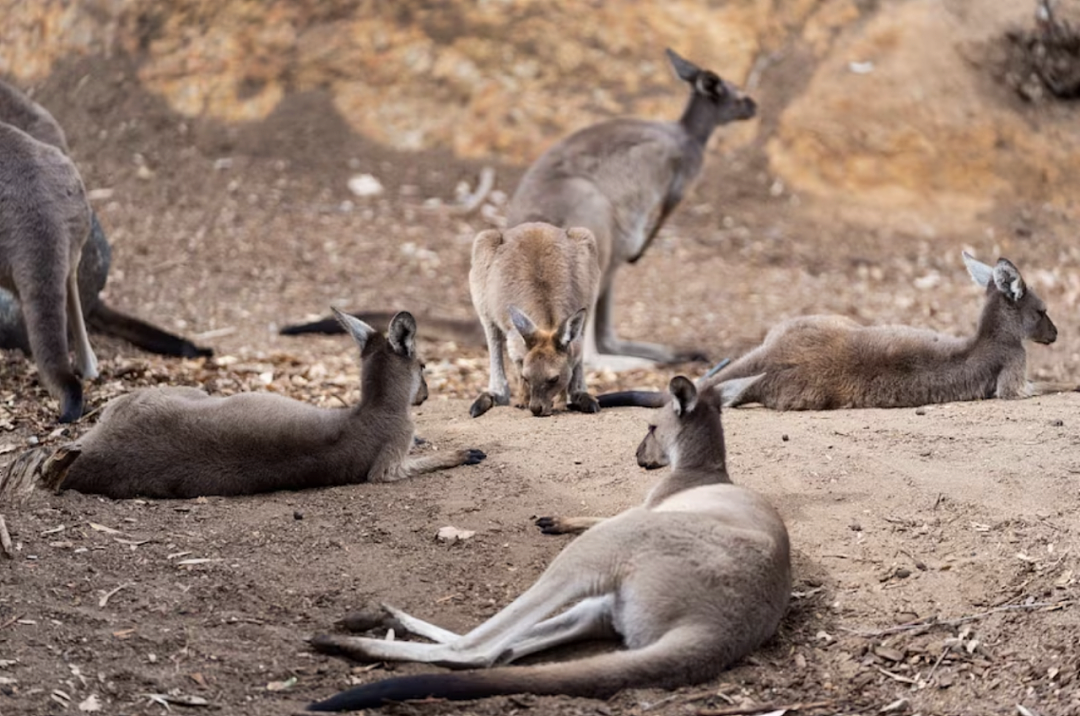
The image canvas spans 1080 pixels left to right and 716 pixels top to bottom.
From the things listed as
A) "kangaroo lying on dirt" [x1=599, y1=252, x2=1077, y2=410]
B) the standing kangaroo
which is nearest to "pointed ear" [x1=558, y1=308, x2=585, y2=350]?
"kangaroo lying on dirt" [x1=599, y1=252, x2=1077, y2=410]

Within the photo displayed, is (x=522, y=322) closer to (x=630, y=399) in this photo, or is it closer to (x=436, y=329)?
(x=630, y=399)

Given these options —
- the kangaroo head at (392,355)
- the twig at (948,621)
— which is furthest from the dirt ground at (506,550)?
the kangaroo head at (392,355)

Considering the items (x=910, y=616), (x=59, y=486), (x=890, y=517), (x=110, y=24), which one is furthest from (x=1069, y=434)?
(x=110, y=24)

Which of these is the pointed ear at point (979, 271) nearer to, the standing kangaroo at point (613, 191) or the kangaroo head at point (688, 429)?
the standing kangaroo at point (613, 191)

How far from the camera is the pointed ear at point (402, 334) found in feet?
21.3

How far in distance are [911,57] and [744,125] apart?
1.73 metres

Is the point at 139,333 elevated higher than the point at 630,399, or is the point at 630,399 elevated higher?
the point at 630,399

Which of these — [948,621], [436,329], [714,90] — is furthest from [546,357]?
[714,90]

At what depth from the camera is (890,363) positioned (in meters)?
7.45

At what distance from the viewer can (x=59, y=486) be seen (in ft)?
19.4

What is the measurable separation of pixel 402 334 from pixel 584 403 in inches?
60.2

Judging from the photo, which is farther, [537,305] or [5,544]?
[537,305]

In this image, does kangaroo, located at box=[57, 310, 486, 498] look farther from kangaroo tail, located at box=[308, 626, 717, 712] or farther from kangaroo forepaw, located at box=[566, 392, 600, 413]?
kangaroo tail, located at box=[308, 626, 717, 712]

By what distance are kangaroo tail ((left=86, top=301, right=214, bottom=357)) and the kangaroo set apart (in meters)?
2.71
